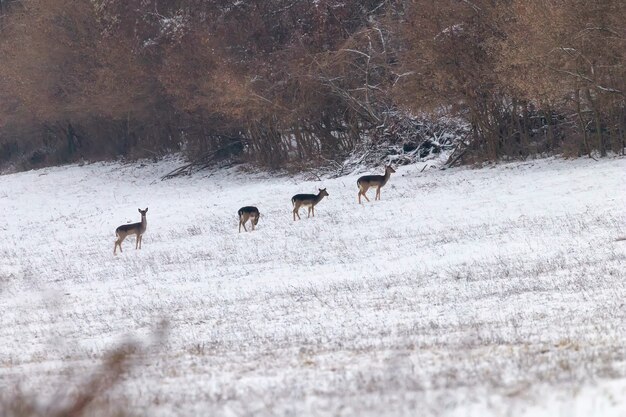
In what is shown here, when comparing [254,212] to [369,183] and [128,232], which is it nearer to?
[128,232]

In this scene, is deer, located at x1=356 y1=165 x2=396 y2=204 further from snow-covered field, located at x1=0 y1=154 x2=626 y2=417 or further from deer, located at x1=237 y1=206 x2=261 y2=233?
deer, located at x1=237 y1=206 x2=261 y2=233

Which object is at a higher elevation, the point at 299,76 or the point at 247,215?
the point at 299,76

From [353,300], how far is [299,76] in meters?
27.6

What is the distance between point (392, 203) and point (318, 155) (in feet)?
52.1

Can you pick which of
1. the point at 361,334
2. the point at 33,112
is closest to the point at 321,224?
the point at 361,334

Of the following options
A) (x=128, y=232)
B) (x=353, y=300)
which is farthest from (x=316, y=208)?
(x=353, y=300)

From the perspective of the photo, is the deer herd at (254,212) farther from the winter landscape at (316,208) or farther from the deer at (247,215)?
the winter landscape at (316,208)

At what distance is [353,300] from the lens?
1391cm

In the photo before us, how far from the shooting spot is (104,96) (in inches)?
1962

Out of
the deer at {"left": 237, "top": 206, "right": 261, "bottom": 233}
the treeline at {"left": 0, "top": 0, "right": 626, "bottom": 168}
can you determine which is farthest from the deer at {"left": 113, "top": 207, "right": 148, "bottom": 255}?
the treeline at {"left": 0, "top": 0, "right": 626, "bottom": 168}

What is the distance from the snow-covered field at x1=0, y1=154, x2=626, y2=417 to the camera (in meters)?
6.61

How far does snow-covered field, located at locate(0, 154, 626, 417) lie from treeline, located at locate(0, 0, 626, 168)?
3118 mm

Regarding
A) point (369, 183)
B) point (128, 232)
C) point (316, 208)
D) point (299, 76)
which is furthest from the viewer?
point (299, 76)

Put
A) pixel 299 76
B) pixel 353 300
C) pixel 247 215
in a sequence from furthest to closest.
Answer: pixel 299 76, pixel 247 215, pixel 353 300
